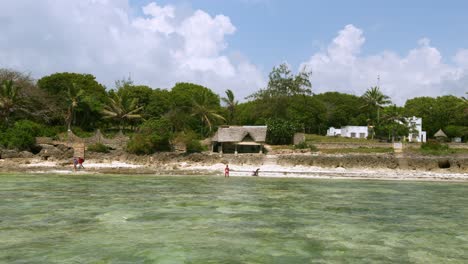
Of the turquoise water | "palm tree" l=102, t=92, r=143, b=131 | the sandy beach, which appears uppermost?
"palm tree" l=102, t=92, r=143, b=131

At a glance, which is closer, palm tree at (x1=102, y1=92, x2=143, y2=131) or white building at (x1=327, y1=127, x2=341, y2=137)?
palm tree at (x1=102, y1=92, x2=143, y2=131)

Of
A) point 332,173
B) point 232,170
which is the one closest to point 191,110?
point 232,170

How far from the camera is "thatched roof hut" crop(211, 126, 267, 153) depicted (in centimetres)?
4572

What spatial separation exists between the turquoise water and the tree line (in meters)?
19.8

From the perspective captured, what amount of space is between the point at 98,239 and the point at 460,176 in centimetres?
3106

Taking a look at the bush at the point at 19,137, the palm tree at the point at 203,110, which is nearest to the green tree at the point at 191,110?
the palm tree at the point at 203,110

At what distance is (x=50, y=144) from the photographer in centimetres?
4409

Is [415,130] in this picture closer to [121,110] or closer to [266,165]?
[266,165]

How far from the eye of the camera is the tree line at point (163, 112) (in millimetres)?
45719

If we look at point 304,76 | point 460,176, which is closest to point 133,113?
point 304,76

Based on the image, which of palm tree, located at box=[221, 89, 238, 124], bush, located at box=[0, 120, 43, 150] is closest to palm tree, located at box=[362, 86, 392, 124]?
palm tree, located at box=[221, 89, 238, 124]

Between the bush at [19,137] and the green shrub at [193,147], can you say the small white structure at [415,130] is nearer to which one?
the green shrub at [193,147]

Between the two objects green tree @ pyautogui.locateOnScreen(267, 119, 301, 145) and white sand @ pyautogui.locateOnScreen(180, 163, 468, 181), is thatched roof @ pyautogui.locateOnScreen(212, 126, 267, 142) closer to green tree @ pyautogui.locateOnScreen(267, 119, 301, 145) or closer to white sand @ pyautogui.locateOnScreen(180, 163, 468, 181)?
green tree @ pyautogui.locateOnScreen(267, 119, 301, 145)

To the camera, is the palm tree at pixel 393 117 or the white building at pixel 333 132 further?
the white building at pixel 333 132
